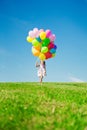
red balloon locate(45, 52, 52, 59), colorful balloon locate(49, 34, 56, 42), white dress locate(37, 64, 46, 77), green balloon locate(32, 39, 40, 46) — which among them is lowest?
white dress locate(37, 64, 46, 77)

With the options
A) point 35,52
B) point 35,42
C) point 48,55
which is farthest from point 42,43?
point 48,55

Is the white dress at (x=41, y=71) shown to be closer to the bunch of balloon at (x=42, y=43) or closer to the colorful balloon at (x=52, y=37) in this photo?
the bunch of balloon at (x=42, y=43)

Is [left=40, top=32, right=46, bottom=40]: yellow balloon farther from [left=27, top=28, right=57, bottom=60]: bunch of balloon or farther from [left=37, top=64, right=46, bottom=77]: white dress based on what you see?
[left=37, top=64, right=46, bottom=77]: white dress

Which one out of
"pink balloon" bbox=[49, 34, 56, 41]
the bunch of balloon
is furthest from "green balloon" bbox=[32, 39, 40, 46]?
"pink balloon" bbox=[49, 34, 56, 41]

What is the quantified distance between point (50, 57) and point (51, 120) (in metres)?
18.0

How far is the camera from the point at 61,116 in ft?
26.5

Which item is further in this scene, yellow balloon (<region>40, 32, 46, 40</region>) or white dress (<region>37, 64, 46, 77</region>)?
white dress (<region>37, 64, 46, 77</region>)

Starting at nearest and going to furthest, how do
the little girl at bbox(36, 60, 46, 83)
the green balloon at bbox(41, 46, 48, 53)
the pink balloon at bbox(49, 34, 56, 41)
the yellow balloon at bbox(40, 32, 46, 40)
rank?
the green balloon at bbox(41, 46, 48, 53), the yellow balloon at bbox(40, 32, 46, 40), the pink balloon at bbox(49, 34, 56, 41), the little girl at bbox(36, 60, 46, 83)

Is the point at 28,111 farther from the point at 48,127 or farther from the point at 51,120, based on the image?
the point at 48,127

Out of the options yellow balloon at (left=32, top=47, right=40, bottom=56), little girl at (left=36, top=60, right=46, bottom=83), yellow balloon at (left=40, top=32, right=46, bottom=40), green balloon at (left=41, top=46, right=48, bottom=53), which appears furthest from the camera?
little girl at (left=36, top=60, right=46, bottom=83)

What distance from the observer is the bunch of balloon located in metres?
24.5

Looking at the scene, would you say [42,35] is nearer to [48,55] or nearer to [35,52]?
[35,52]

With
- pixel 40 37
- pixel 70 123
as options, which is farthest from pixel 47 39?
pixel 70 123

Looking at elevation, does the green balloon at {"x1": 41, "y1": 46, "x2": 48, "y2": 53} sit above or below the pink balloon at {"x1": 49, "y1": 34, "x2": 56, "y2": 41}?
below
